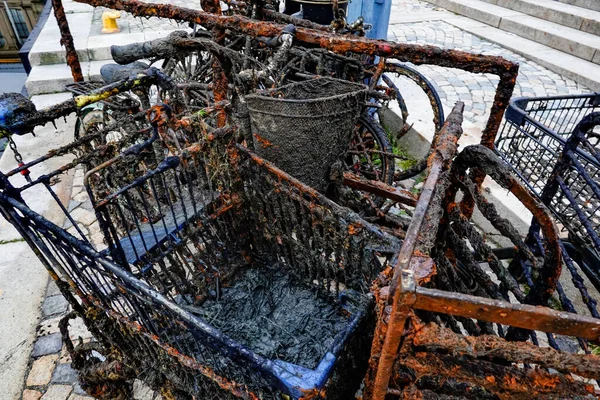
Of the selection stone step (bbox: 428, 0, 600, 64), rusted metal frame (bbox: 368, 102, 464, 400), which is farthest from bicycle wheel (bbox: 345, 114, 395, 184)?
stone step (bbox: 428, 0, 600, 64)

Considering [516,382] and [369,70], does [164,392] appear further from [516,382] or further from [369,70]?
[369,70]

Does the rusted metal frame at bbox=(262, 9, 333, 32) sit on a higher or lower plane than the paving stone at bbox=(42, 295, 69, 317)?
higher

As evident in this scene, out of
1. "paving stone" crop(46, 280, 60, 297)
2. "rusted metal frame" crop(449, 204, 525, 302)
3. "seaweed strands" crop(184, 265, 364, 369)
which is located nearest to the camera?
"rusted metal frame" crop(449, 204, 525, 302)

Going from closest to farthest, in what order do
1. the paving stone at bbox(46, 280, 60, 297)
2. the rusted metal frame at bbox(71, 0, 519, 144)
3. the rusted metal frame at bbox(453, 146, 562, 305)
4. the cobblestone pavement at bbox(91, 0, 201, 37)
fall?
the rusted metal frame at bbox(453, 146, 562, 305)
the rusted metal frame at bbox(71, 0, 519, 144)
the paving stone at bbox(46, 280, 60, 297)
the cobblestone pavement at bbox(91, 0, 201, 37)

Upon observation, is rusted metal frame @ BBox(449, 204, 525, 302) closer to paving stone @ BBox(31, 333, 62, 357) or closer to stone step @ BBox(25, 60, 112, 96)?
paving stone @ BBox(31, 333, 62, 357)

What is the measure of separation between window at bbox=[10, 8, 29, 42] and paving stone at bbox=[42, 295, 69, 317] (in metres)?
21.5

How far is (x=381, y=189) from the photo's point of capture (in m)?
3.13

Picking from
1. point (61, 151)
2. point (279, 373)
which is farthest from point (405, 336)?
point (61, 151)

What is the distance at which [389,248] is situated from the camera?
85.7 inches

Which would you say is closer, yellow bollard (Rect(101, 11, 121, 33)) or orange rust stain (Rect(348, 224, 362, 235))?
orange rust stain (Rect(348, 224, 362, 235))

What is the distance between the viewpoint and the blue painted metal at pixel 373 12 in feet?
17.6

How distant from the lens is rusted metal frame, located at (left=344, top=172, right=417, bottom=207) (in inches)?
120

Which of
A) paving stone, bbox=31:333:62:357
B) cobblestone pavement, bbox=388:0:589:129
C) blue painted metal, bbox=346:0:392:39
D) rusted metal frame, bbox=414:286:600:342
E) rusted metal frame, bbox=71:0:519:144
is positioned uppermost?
rusted metal frame, bbox=71:0:519:144

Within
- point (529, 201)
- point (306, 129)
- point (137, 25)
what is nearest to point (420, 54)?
point (306, 129)
